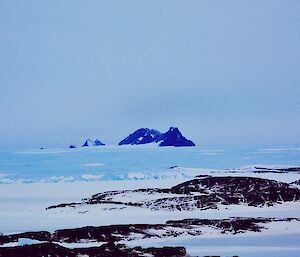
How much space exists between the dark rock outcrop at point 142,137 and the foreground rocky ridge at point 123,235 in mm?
540

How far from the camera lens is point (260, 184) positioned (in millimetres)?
3762

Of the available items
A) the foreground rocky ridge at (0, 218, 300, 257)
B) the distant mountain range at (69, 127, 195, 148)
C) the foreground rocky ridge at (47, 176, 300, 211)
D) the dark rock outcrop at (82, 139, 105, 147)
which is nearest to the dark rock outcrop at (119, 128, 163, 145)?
the distant mountain range at (69, 127, 195, 148)

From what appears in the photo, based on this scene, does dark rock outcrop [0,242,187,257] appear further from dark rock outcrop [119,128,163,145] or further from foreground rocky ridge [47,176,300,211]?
dark rock outcrop [119,128,163,145]

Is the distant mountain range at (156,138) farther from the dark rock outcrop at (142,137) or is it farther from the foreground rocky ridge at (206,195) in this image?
the foreground rocky ridge at (206,195)

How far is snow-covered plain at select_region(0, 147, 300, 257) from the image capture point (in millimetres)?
3445

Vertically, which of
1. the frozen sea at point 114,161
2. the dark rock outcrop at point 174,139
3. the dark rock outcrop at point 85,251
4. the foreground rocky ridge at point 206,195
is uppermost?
the dark rock outcrop at point 174,139

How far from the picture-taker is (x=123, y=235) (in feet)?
11.2

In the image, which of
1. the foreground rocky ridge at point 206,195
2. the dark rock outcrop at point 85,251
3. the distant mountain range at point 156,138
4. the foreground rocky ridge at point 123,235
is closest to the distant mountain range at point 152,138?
the distant mountain range at point 156,138

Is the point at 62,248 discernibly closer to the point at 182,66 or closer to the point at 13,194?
the point at 13,194

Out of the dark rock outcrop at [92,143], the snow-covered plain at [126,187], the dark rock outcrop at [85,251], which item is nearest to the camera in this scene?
the dark rock outcrop at [85,251]

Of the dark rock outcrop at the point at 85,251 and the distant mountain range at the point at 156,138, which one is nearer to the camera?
the dark rock outcrop at the point at 85,251

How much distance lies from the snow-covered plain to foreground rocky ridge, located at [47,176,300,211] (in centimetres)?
3

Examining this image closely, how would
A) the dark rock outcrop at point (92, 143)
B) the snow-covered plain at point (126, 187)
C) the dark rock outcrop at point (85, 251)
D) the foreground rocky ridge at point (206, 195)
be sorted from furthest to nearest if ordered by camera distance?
the dark rock outcrop at point (92, 143) < the foreground rocky ridge at point (206, 195) < the snow-covered plain at point (126, 187) < the dark rock outcrop at point (85, 251)

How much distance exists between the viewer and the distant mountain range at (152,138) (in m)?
3.67
